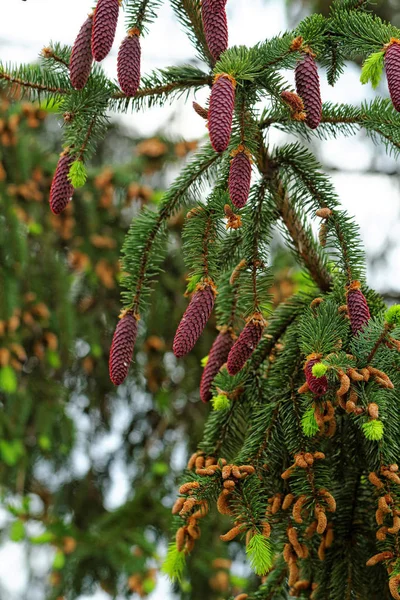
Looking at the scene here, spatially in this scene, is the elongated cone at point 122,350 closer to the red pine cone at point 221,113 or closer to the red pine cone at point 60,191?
the red pine cone at point 60,191

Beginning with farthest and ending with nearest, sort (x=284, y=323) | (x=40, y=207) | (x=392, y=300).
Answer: (x=392, y=300), (x=40, y=207), (x=284, y=323)

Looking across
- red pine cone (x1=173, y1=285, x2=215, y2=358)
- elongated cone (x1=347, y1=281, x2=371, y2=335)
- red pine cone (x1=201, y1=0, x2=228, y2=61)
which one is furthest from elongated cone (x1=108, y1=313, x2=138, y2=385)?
red pine cone (x1=201, y1=0, x2=228, y2=61)

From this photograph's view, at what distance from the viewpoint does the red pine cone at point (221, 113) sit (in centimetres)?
115

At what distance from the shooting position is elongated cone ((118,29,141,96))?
1.26 metres

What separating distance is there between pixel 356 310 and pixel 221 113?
1.34 feet

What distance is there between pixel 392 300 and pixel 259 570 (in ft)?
9.18

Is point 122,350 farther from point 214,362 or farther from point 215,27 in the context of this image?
point 215,27

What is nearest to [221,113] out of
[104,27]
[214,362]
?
[104,27]

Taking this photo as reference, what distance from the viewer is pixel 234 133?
1.35 m

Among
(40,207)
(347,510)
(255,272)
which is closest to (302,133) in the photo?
(255,272)

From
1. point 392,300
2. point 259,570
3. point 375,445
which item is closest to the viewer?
point 259,570

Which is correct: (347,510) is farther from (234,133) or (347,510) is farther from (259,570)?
(234,133)

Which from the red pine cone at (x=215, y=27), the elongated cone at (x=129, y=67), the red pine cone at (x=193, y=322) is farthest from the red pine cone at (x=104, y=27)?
the red pine cone at (x=193, y=322)

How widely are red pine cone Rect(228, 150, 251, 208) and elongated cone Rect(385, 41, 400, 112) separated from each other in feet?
0.81
